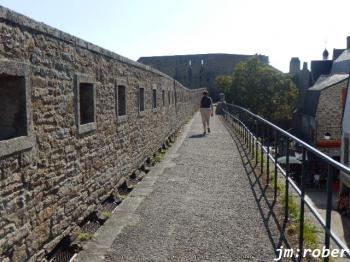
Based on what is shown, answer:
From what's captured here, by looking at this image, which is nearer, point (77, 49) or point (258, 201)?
point (77, 49)

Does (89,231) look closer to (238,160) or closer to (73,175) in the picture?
(73,175)

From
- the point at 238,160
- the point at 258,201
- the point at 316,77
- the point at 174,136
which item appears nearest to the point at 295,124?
the point at 316,77

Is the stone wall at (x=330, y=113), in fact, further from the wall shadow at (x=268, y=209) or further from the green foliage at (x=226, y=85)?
the wall shadow at (x=268, y=209)

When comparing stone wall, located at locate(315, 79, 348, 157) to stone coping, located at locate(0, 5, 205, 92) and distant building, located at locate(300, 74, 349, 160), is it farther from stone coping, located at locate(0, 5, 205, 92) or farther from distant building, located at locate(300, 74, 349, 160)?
stone coping, located at locate(0, 5, 205, 92)

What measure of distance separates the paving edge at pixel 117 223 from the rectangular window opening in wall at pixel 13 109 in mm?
1424

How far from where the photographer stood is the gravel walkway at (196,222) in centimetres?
458

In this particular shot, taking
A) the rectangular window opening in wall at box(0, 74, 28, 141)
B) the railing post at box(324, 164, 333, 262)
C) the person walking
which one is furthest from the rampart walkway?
the person walking

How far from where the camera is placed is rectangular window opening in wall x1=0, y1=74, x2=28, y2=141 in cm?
410

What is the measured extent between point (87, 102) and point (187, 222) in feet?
7.04

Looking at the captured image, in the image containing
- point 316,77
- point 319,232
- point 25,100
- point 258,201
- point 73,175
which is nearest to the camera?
point 25,100

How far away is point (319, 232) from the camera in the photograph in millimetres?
4859

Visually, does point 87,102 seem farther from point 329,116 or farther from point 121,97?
point 329,116

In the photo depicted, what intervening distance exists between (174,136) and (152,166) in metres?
5.61

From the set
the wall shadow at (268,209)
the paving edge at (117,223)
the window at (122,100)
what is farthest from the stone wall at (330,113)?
the paving edge at (117,223)
